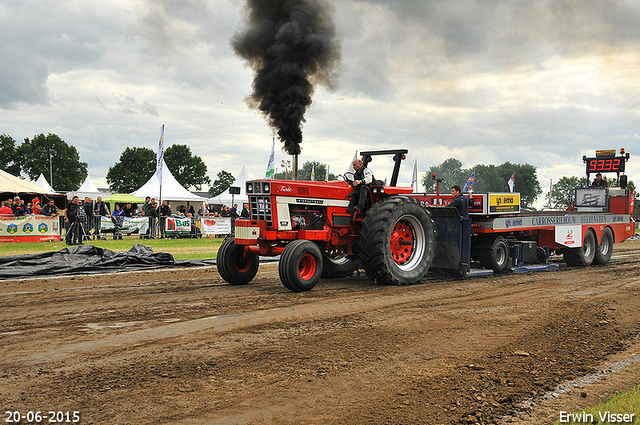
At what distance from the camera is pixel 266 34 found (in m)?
11.7

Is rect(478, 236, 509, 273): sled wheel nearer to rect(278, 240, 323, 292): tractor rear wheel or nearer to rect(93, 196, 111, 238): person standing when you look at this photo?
rect(278, 240, 323, 292): tractor rear wheel

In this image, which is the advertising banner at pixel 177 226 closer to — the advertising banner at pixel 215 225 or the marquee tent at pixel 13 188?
the advertising banner at pixel 215 225

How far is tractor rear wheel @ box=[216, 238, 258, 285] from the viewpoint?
797cm

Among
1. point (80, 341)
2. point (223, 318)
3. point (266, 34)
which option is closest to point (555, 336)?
point (223, 318)

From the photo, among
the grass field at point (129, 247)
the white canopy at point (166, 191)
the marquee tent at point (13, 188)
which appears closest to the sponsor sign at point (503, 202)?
the grass field at point (129, 247)

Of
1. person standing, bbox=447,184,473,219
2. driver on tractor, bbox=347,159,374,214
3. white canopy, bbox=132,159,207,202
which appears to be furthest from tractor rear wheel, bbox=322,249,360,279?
white canopy, bbox=132,159,207,202

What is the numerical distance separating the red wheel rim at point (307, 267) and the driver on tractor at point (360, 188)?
3.93 feet

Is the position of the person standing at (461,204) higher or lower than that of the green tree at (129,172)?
lower

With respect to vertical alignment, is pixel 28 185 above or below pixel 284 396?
above

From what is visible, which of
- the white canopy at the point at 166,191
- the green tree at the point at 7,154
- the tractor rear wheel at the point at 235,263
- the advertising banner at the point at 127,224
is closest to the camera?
the tractor rear wheel at the point at 235,263

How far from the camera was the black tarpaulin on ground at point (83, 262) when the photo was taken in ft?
31.2

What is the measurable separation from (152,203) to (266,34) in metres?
10.5

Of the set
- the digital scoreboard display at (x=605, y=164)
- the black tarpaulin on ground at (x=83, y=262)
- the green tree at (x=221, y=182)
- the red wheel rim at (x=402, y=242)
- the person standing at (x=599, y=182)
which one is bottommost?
the black tarpaulin on ground at (x=83, y=262)

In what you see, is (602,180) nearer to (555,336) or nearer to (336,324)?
(555,336)
